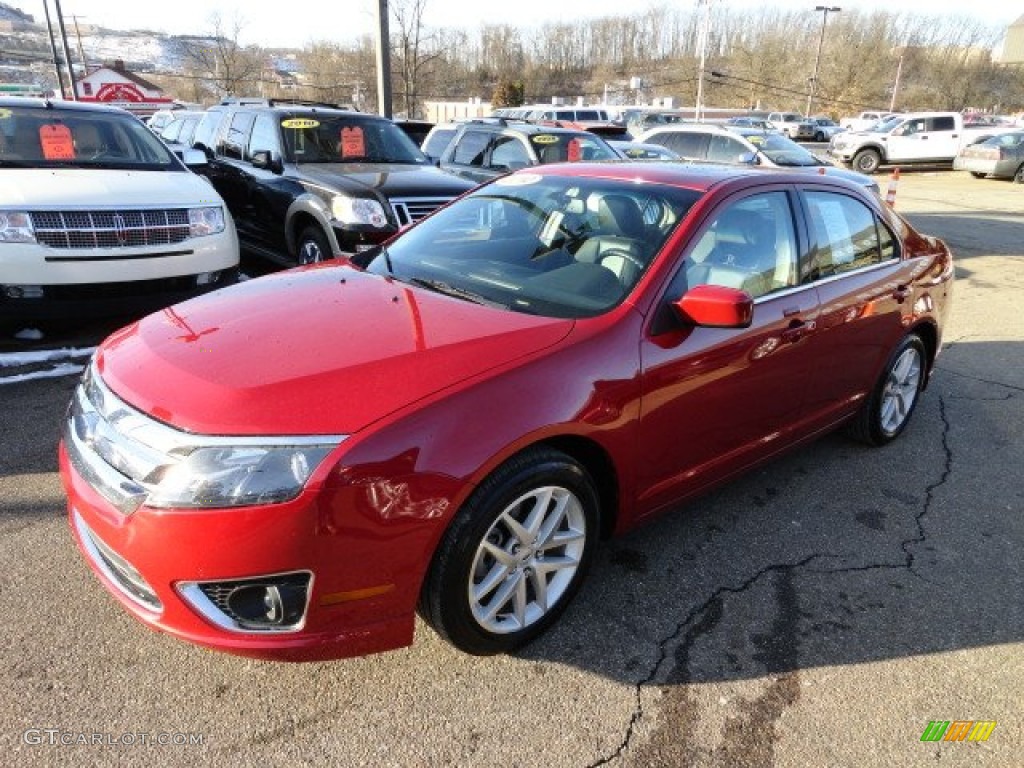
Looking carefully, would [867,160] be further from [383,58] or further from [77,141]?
[77,141]

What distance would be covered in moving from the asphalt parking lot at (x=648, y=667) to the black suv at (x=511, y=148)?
7027 millimetres

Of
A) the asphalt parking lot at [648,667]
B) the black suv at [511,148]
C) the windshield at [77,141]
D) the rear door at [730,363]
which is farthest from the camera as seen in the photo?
the black suv at [511,148]

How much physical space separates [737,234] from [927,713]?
6.33ft

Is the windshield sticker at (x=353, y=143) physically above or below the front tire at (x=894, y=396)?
above

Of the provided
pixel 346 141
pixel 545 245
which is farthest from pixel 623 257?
pixel 346 141

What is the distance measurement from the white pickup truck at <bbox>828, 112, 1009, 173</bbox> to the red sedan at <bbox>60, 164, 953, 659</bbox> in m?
24.5

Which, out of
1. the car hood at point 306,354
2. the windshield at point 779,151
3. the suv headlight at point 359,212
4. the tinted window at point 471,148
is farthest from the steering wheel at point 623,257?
the windshield at point 779,151

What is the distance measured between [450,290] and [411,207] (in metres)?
3.87

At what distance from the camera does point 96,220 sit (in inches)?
196

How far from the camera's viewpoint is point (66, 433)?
254 centimetres

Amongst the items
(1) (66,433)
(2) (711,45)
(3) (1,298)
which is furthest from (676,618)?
(2) (711,45)

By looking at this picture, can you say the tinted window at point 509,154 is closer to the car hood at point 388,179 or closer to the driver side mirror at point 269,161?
the car hood at point 388,179

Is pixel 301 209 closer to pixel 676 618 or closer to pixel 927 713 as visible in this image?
pixel 676 618

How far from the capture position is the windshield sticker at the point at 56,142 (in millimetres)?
5691
